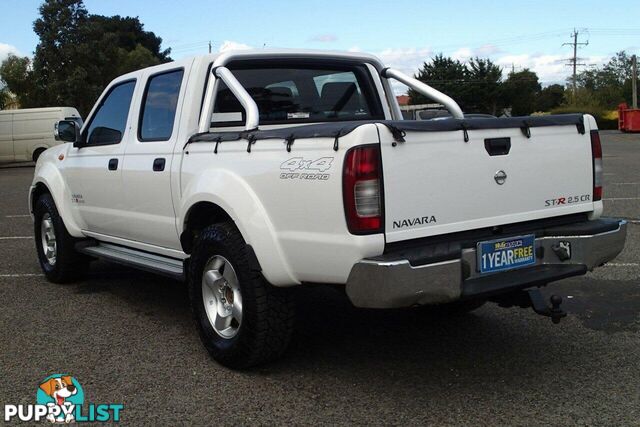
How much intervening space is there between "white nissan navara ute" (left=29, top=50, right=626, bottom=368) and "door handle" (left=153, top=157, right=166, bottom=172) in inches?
0.6

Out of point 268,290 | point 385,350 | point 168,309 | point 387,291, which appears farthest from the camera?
point 168,309

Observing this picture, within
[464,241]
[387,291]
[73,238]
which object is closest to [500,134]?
[464,241]

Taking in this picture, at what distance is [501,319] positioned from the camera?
16.4 ft

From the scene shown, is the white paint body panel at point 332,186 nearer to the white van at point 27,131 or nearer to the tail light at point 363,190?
the tail light at point 363,190

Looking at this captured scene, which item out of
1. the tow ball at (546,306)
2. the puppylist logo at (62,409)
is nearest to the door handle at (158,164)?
→ the puppylist logo at (62,409)

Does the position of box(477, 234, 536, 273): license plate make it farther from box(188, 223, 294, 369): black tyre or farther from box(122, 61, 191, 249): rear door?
box(122, 61, 191, 249): rear door

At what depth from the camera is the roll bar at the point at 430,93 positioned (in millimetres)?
4905

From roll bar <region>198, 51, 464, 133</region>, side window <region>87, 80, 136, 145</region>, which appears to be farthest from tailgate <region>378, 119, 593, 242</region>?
side window <region>87, 80, 136, 145</region>

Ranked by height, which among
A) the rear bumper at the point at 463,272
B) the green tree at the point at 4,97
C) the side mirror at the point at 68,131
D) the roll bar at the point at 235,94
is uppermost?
the green tree at the point at 4,97

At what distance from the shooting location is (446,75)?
267 feet

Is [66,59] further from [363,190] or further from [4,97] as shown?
[363,190]

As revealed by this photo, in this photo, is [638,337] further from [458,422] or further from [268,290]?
[268,290]

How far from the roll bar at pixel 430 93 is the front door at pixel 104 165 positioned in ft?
6.82

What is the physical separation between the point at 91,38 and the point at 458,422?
41421 mm
